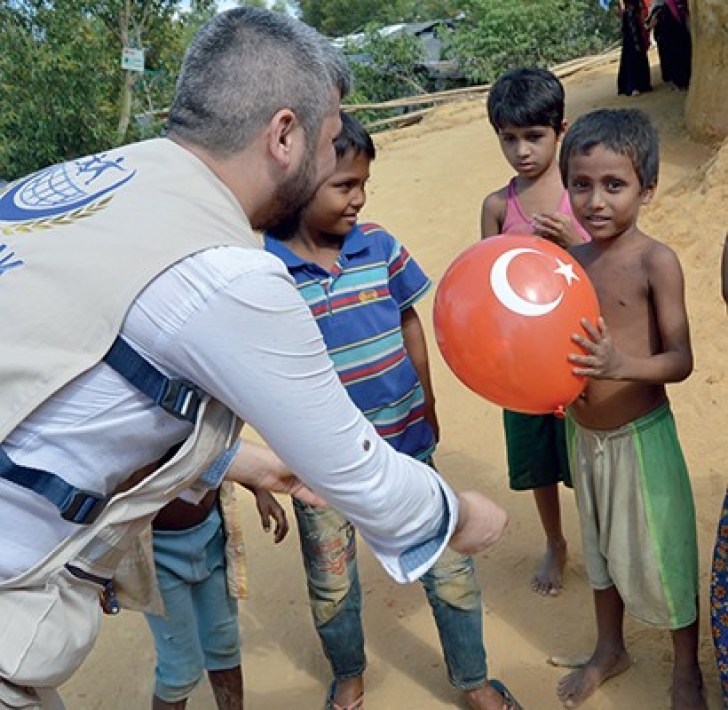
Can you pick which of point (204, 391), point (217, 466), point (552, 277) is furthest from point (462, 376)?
point (204, 391)

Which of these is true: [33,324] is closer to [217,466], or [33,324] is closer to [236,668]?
[217,466]

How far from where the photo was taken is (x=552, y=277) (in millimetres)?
2260

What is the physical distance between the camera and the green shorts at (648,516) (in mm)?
2533

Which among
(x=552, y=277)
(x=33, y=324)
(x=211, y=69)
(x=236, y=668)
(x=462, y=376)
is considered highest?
(x=211, y=69)

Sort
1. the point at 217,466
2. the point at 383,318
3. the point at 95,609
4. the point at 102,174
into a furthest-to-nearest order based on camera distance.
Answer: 1. the point at 383,318
2. the point at 217,466
3. the point at 95,609
4. the point at 102,174

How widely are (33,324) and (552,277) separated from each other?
131cm

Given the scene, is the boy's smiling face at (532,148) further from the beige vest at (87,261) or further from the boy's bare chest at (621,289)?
the beige vest at (87,261)

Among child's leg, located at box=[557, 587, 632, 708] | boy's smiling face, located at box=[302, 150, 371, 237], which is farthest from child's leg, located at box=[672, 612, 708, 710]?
boy's smiling face, located at box=[302, 150, 371, 237]

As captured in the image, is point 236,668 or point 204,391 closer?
point 204,391

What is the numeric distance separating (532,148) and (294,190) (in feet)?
5.55

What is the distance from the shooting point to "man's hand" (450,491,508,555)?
6.04ft

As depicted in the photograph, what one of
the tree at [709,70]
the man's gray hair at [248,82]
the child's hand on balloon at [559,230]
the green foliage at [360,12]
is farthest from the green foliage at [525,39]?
the green foliage at [360,12]

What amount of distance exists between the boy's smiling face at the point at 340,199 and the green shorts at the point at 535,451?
105 cm

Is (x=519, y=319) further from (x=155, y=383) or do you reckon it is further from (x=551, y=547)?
(x=551, y=547)
